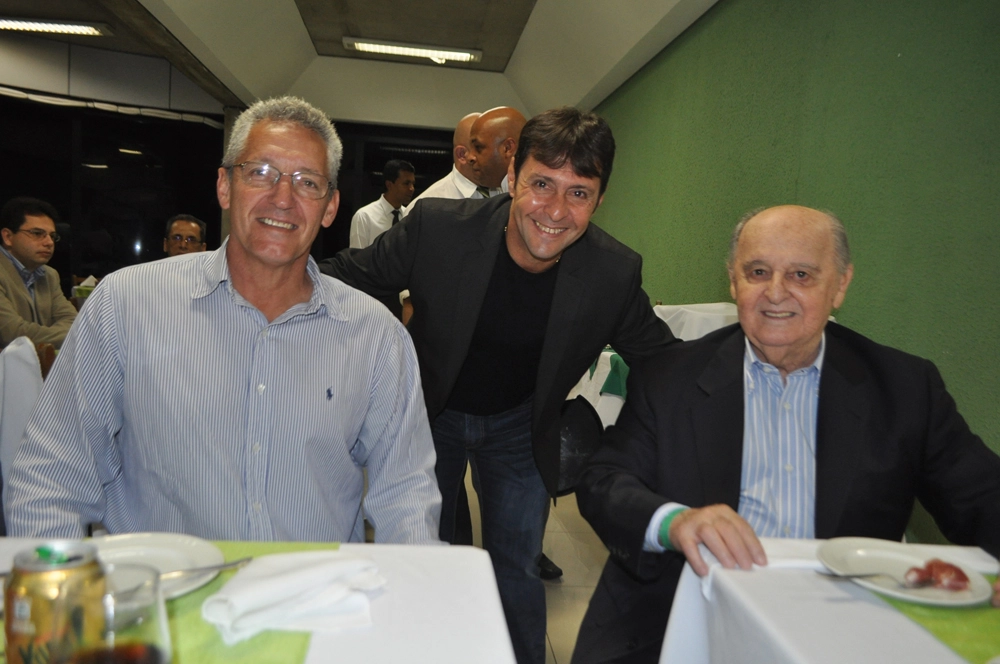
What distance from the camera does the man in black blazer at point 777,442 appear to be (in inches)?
55.2

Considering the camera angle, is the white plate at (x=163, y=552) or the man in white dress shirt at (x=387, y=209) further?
the man in white dress shirt at (x=387, y=209)

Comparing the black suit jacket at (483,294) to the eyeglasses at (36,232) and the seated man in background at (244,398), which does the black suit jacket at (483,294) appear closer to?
the seated man in background at (244,398)

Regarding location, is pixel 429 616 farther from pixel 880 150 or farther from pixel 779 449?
pixel 880 150

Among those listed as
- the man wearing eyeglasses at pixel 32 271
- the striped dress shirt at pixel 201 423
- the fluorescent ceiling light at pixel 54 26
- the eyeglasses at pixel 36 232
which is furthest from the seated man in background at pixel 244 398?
the fluorescent ceiling light at pixel 54 26

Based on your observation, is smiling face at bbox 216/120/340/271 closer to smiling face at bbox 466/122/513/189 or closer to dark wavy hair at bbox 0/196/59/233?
smiling face at bbox 466/122/513/189

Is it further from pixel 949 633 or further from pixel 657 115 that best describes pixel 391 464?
pixel 657 115

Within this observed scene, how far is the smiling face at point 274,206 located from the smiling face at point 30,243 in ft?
11.6

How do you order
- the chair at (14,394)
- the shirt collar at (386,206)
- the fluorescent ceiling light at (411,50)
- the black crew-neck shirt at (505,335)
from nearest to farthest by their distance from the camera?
the chair at (14,394) < the black crew-neck shirt at (505,335) < the shirt collar at (386,206) < the fluorescent ceiling light at (411,50)

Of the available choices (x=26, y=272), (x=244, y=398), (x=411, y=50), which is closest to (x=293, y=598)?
(x=244, y=398)

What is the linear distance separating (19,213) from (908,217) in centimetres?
465

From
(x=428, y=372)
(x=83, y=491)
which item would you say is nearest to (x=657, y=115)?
(x=428, y=372)

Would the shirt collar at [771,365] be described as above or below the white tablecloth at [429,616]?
above

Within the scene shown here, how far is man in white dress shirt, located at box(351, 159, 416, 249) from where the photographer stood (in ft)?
16.5

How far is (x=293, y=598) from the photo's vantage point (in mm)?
820
